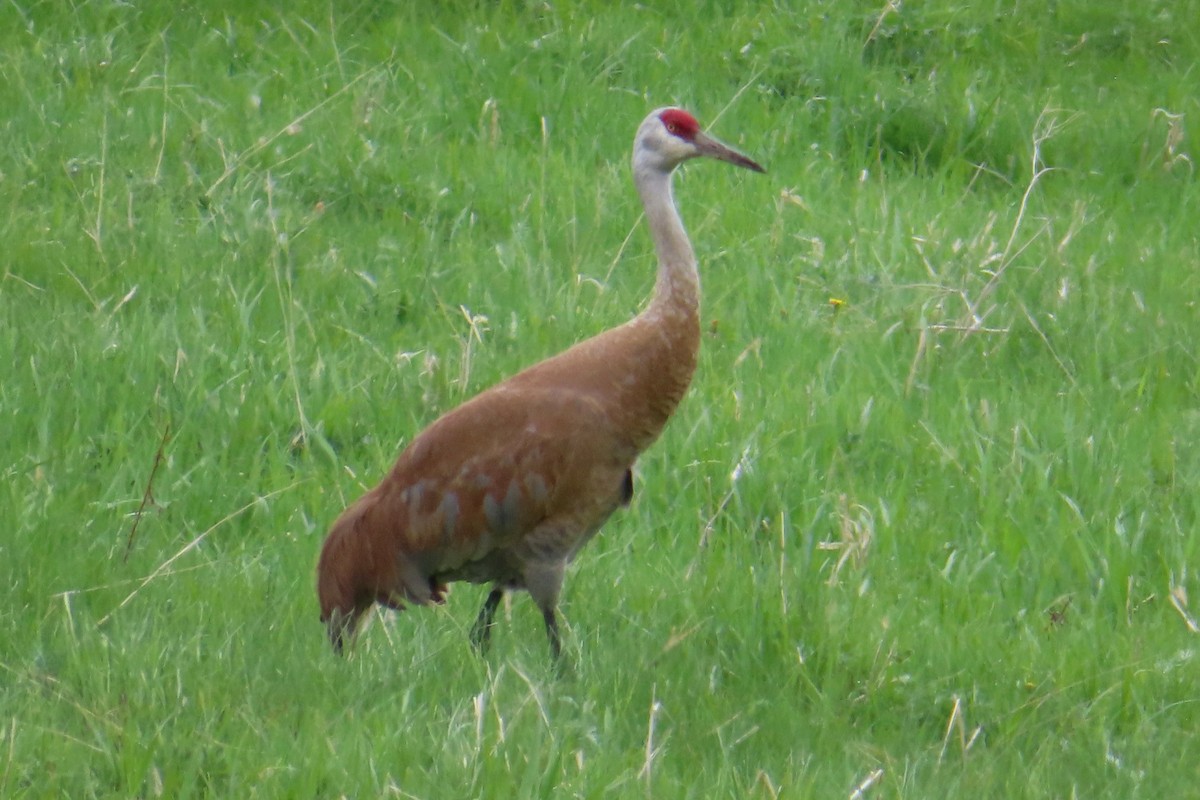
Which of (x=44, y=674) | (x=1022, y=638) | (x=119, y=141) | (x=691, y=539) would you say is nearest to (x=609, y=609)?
(x=691, y=539)

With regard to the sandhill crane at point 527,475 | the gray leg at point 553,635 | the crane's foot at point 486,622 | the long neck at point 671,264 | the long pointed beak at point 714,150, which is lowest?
the crane's foot at point 486,622

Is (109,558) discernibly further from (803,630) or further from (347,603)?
(803,630)

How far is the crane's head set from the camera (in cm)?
511

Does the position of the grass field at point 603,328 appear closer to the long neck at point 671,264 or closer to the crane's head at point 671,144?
the long neck at point 671,264

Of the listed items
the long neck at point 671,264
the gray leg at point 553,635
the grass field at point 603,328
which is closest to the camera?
the grass field at point 603,328

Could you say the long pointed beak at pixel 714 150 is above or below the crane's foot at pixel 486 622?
above

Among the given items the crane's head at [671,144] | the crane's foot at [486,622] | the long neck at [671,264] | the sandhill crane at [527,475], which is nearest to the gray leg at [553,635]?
the sandhill crane at [527,475]

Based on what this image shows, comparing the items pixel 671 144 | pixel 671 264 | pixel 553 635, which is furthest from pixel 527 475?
pixel 671 144

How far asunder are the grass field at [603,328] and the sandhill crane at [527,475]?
168mm

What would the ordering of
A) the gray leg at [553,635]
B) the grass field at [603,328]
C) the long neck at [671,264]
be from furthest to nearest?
1. the long neck at [671,264]
2. the gray leg at [553,635]
3. the grass field at [603,328]

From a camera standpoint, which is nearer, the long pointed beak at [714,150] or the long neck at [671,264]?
the long neck at [671,264]

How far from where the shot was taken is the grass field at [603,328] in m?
4.07

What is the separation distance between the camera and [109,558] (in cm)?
481

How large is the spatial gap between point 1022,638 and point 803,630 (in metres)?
0.58
